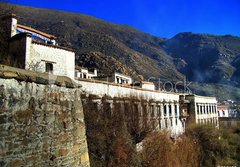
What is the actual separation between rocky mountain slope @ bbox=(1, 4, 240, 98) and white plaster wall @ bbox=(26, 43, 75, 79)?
141 feet

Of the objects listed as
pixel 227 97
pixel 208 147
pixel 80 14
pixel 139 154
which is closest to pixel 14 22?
pixel 139 154

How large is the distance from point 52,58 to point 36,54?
50.3 inches

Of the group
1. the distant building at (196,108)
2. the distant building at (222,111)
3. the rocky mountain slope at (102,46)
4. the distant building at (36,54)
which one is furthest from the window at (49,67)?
the distant building at (222,111)

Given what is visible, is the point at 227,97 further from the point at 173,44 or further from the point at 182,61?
the point at 173,44

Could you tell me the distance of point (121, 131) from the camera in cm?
1936

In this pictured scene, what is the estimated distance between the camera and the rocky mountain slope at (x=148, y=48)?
93.6 m

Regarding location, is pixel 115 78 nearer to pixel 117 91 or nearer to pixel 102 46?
pixel 117 91

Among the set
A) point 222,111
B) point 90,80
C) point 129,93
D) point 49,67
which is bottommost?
point 222,111

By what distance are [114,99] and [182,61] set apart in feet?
424

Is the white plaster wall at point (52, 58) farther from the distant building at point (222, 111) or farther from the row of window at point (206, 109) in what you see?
the distant building at point (222, 111)

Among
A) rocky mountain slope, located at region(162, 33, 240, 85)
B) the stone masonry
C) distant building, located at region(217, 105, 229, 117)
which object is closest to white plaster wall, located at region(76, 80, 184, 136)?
the stone masonry

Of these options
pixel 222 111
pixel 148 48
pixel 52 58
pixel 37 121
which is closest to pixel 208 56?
pixel 148 48

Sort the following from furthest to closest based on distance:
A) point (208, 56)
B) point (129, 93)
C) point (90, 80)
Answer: point (208, 56) → point (129, 93) → point (90, 80)

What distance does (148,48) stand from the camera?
140 m
